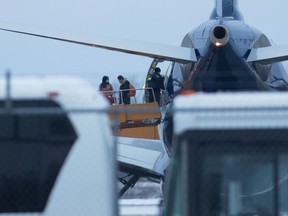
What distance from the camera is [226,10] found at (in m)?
30.3

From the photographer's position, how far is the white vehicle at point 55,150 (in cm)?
886

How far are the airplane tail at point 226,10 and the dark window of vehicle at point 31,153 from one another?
20795mm

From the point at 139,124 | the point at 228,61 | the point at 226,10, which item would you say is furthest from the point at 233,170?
the point at 226,10

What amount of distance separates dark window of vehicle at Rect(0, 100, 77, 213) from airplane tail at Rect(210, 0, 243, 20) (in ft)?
68.2

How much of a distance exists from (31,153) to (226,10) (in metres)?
21.7

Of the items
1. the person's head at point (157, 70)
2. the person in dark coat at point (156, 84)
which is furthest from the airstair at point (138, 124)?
the person's head at point (157, 70)

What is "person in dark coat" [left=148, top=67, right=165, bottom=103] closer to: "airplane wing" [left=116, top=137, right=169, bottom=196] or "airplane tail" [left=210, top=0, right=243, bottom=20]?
"airplane wing" [left=116, top=137, right=169, bottom=196]

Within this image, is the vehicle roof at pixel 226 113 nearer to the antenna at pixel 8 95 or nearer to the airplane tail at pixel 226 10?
the antenna at pixel 8 95

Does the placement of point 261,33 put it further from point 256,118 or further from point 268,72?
point 256,118

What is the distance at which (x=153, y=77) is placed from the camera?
87.9 ft

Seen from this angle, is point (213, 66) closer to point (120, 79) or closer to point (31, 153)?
point (120, 79)

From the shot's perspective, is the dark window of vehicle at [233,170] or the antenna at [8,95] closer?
the dark window of vehicle at [233,170]

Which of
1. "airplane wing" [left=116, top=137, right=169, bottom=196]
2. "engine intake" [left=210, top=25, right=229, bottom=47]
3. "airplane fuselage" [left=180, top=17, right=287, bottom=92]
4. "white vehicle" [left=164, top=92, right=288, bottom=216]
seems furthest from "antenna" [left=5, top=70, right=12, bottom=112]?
"engine intake" [left=210, top=25, right=229, bottom=47]

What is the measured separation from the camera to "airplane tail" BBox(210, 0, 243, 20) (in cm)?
3008
